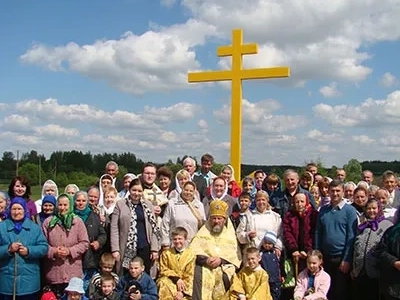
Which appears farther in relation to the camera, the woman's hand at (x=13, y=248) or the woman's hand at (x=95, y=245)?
the woman's hand at (x=95, y=245)

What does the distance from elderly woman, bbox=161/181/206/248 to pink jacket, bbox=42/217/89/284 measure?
1002mm

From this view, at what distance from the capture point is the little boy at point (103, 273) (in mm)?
5785

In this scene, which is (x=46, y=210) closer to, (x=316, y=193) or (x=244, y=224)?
(x=244, y=224)

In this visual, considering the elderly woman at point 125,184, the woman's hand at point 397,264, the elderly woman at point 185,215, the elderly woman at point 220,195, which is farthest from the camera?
the elderly woman at point 125,184

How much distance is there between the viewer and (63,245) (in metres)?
5.96

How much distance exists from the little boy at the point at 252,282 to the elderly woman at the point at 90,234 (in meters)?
1.61

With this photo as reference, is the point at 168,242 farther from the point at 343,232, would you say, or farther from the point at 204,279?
the point at 343,232

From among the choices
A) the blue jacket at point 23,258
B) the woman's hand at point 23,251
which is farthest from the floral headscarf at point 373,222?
the woman's hand at point 23,251

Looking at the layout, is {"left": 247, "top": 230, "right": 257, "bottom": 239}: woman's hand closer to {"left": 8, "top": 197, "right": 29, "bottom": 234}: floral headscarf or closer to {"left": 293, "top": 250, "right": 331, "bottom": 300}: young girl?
{"left": 293, "top": 250, "right": 331, "bottom": 300}: young girl

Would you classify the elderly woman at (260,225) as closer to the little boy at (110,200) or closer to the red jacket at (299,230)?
the red jacket at (299,230)

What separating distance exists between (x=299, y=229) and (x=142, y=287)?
1955 millimetres

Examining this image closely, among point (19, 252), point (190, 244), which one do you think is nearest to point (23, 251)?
point (19, 252)

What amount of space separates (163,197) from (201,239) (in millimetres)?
900

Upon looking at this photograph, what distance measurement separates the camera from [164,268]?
6.14m
